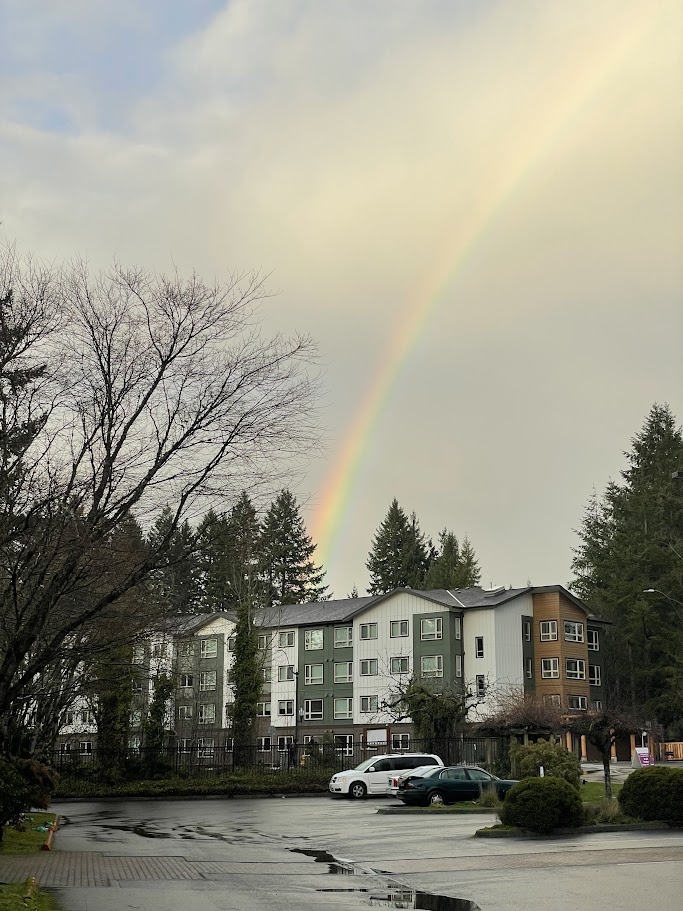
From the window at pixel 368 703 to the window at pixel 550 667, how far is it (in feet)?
39.8

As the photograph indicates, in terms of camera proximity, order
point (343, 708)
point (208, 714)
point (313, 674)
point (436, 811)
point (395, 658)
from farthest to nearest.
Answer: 1. point (208, 714)
2. point (313, 674)
3. point (343, 708)
4. point (395, 658)
5. point (436, 811)

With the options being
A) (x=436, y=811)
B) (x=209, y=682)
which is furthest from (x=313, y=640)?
(x=436, y=811)

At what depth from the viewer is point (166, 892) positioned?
13695mm

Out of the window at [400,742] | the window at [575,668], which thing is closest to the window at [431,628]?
the window at [400,742]

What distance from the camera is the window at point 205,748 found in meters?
48.8

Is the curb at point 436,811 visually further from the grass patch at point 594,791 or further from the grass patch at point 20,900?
the grass patch at point 20,900

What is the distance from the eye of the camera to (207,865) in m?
17.2

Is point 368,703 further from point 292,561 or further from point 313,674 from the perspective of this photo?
point 292,561

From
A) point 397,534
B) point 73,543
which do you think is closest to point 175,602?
point 73,543

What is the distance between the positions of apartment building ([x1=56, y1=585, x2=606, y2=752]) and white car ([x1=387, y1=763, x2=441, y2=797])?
28.6m

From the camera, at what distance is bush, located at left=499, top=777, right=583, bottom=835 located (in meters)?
21.5

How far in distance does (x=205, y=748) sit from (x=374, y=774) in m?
12.7

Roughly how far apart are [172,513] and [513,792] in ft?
34.3

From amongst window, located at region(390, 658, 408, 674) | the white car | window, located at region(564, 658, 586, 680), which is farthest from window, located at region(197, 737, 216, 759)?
window, located at region(564, 658, 586, 680)
